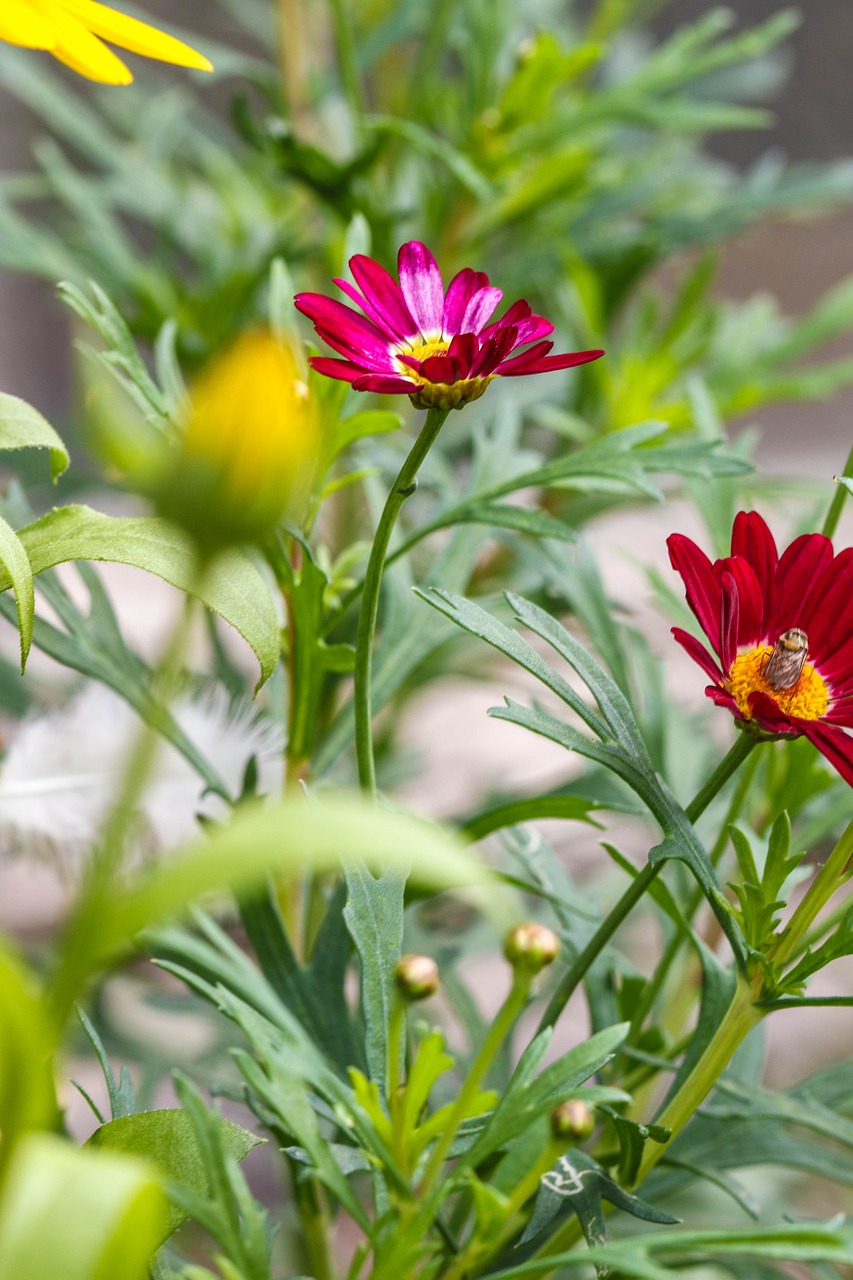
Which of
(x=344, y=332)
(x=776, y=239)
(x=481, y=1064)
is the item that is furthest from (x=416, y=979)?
(x=776, y=239)

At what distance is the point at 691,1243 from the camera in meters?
0.18

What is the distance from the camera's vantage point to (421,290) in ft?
0.83

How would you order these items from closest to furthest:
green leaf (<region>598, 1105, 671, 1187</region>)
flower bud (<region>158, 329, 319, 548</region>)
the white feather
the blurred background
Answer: flower bud (<region>158, 329, 319, 548</region>) < green leaf (<region>598, 1105, 671, 1187</region>) < the white feather < the blurred background

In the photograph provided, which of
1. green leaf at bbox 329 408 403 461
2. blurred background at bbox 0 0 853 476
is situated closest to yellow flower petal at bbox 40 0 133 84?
green leaf at bbox 329 408 403 461

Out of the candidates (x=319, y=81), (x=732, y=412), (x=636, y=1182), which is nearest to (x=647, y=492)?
(x=636, y=1182)

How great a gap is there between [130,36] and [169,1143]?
0.20 meters

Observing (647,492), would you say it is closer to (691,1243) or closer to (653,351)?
(691,1243)

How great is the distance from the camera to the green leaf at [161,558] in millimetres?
232

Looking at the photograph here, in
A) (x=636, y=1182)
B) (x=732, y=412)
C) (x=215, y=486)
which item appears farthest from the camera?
(x=732, y=412)

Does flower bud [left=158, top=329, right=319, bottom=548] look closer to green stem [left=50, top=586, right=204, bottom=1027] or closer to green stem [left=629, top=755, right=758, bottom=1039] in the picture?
A: green stem [left=50, top=586, right=204, bottom=1027]

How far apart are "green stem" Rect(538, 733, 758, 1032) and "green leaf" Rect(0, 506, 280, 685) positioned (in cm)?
8

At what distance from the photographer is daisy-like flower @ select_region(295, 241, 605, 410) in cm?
21

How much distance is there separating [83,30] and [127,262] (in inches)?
14.8

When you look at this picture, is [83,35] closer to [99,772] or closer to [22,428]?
[22,428]
